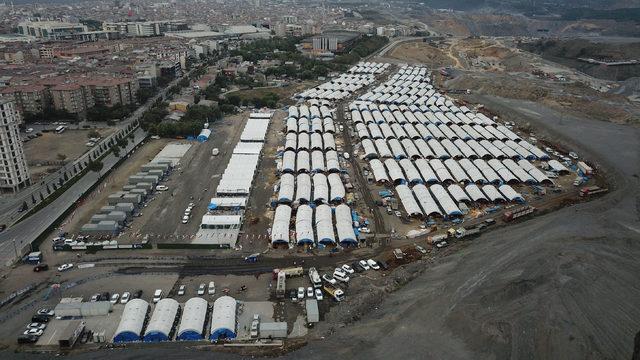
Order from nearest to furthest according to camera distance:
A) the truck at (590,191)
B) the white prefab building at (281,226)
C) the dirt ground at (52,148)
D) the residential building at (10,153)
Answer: the white prefab building at (281,226) → the residential building at (10,153) → the truck at (590,191) → the dirt ground at (52,148)

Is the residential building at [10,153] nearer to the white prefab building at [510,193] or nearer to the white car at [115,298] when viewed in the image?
the white car at [115,298]

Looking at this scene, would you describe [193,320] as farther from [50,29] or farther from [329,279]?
[50,29]

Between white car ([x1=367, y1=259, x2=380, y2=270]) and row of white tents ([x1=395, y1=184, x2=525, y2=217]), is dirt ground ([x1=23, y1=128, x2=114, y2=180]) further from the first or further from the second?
row of white tents ([x1=395, y1=184, x2=525, y2=217])

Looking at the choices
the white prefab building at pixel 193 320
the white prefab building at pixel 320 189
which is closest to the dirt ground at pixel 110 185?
Answer: the white prefab building at pixel 193 320

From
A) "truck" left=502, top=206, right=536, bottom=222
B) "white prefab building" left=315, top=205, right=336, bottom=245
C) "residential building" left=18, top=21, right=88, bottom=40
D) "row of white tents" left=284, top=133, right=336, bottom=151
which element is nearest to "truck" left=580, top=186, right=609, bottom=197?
"truck" left=502, top=206, right=536, bottom=222

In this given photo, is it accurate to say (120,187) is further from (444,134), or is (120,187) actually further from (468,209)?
(444,134)

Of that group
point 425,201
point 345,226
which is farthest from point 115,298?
point 425,201
